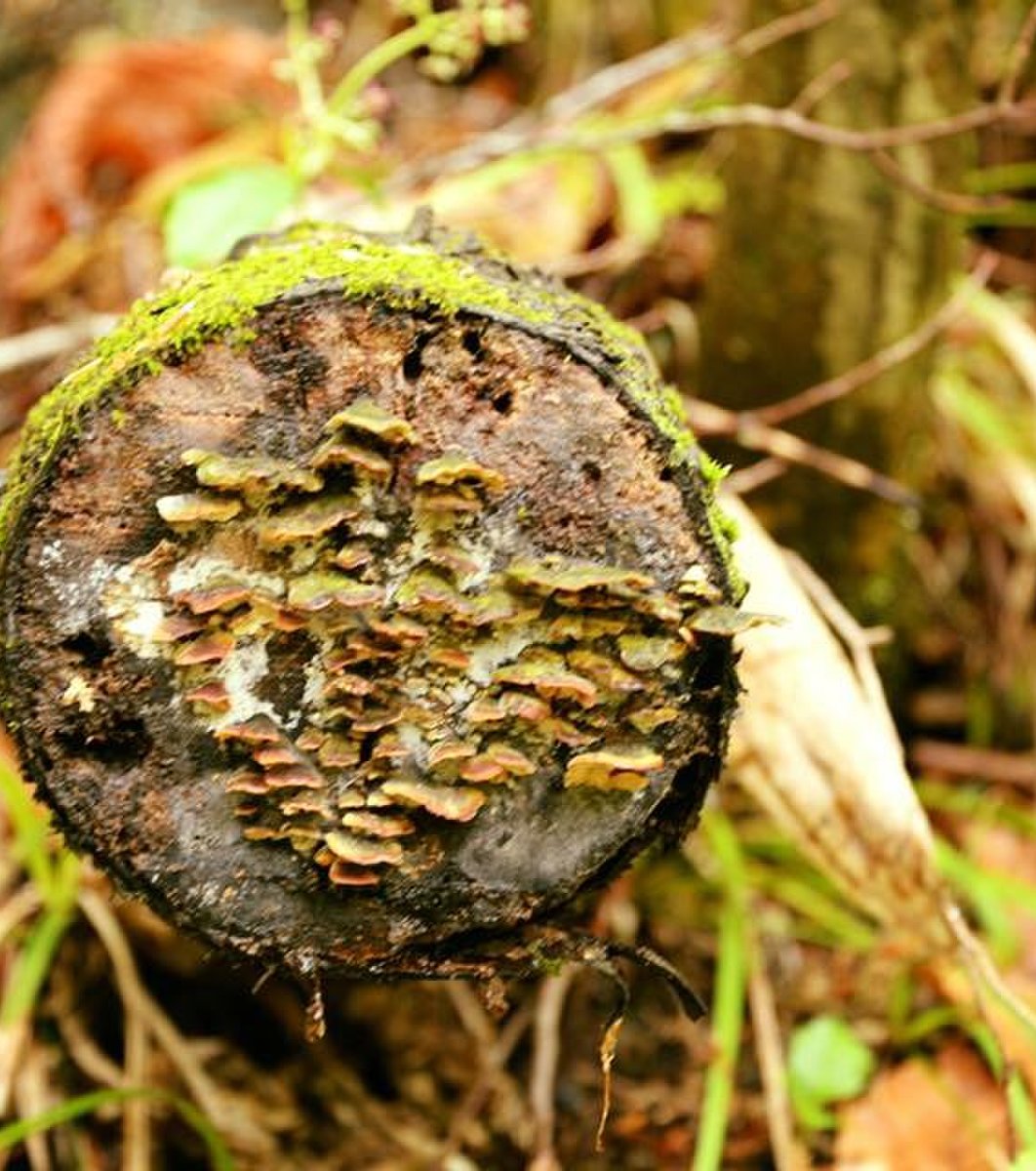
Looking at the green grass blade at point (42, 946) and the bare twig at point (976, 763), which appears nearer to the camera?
the green grass blade at point (42, 946)

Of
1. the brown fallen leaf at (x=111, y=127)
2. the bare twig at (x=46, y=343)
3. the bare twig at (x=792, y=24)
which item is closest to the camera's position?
the bare twig at (x=792, y=24)

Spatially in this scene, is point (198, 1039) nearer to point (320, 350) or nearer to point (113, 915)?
point (113, 915)

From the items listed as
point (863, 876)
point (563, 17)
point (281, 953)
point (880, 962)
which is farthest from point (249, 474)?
point (563, 17)

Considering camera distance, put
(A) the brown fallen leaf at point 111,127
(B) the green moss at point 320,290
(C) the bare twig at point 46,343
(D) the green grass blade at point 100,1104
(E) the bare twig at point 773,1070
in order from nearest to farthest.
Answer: (B) the green moss at point 320,290 → (D) the green grass blade at point 100,1104 → (E) the bare twig at point 773,1070 → (C) the bare twig at point 46,343 → (A) the brown fallen leaf at point 111,127

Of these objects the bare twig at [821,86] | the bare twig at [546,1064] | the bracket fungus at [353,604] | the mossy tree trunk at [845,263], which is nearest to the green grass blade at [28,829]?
the bracket fungus at [353,604]

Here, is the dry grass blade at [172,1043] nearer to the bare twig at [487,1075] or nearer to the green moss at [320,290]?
the bare twig at [487,1075]

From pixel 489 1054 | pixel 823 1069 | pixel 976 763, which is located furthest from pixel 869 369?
pixel 489 1054
